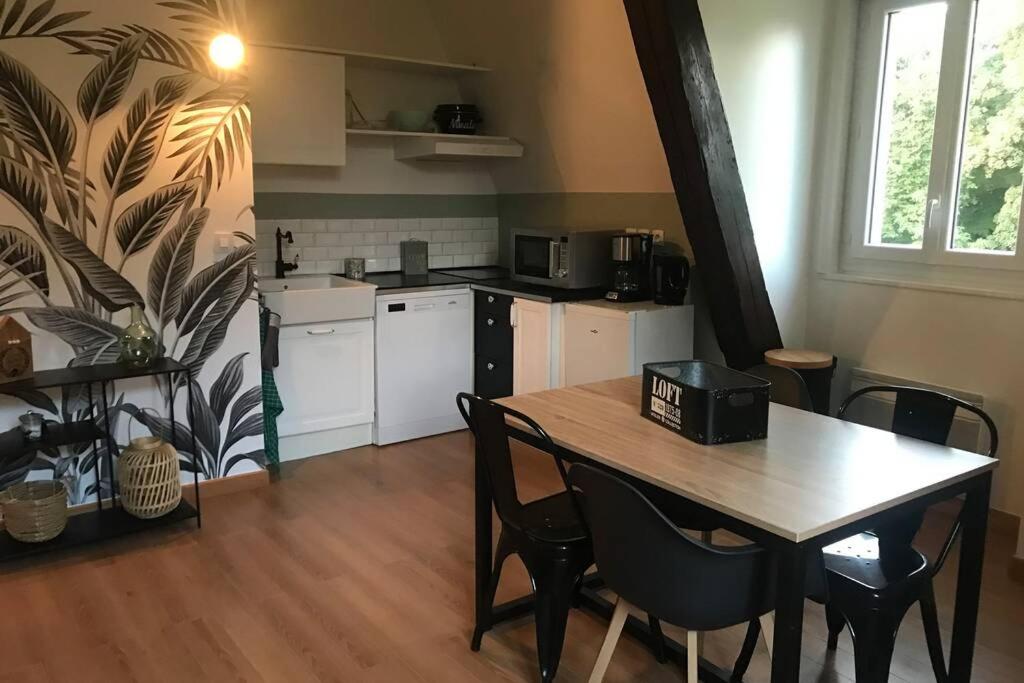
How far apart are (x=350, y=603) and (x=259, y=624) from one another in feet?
1.04

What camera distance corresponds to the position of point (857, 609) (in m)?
2.08

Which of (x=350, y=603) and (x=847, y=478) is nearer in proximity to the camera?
(x=847, y=478)

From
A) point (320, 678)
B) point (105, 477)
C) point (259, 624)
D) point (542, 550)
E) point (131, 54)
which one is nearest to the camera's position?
point (542, 550)

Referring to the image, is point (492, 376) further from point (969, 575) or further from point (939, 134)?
point (969, 575)

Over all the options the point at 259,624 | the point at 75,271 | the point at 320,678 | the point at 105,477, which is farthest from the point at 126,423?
the point at 320,678

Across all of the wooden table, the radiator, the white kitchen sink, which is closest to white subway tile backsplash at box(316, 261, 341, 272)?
the white kitchen sink

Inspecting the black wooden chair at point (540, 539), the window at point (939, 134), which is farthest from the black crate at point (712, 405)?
the window at point (939, 134)

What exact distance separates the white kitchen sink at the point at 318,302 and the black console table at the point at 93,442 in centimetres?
62

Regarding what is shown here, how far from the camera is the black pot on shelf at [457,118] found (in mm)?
5043

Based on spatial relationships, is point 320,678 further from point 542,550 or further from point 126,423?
point 126,423

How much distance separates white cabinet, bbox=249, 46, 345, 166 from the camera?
4.27 metres

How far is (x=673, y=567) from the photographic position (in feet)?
6.08

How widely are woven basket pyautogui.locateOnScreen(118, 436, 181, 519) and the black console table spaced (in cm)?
5

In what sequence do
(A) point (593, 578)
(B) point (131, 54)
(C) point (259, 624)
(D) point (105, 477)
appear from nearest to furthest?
(C) point (259, 624) < (A) point (593, 578) < (B) point (131, 54) < (D) point (105, 477)
